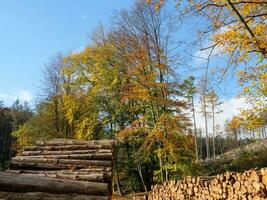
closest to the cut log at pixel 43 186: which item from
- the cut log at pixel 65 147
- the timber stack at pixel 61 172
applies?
the timber stack at pixel 61 172

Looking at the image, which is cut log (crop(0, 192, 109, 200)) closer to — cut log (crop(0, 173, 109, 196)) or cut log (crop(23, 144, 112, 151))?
cut log (crop(0, 173, 109, 196))

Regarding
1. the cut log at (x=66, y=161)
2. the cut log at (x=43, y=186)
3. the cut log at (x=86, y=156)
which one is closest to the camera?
the cut log at (x=43, y=186)

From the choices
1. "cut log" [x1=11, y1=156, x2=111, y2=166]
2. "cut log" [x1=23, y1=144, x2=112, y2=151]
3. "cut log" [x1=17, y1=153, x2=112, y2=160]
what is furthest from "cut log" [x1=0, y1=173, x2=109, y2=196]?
"cut log" [x1=23, y1=144, x2=112, y2=151]

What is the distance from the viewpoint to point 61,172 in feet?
22.3

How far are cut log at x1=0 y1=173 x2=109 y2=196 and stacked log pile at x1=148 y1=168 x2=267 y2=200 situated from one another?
14.3ft

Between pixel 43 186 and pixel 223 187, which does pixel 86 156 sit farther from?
pixel 223 187

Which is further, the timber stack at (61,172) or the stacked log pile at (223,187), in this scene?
the stacked log pile at (223,187)

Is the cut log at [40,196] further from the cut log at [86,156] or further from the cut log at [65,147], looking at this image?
the cut log at [65,147]

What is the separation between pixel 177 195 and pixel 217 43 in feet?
21.0

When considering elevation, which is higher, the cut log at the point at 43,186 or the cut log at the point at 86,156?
the cut log at the point at 86,156

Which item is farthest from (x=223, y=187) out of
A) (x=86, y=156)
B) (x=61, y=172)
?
(x=61, y=172)

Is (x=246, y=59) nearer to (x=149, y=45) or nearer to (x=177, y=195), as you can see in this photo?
(x=177, y=195)

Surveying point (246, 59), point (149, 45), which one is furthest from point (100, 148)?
point (149, 45)

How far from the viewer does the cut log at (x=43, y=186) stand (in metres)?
4.03
